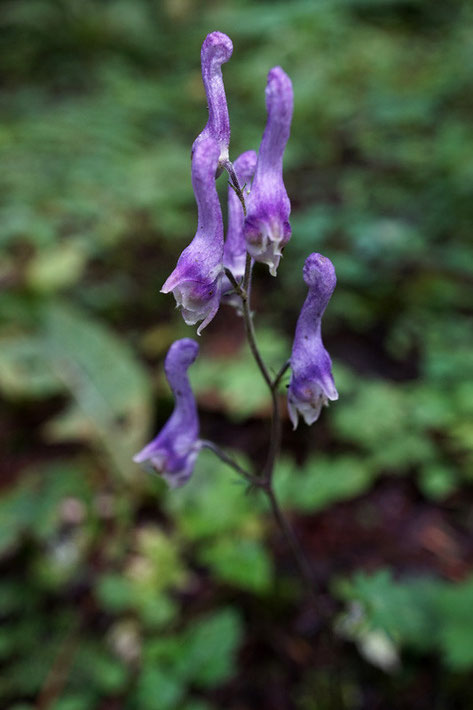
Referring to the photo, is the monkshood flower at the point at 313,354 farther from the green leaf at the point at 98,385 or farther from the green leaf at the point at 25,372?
the green leaf at the point at 25,372

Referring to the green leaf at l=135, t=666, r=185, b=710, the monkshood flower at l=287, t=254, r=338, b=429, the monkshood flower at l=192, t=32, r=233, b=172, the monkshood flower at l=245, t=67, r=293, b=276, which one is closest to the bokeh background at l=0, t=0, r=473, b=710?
the green leaf at l=135, t=666, r=185, b=710

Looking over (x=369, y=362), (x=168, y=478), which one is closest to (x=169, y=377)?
(x=168, y=478)

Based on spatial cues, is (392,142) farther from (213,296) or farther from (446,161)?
(213,296)

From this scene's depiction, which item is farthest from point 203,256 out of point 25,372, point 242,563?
point 25,372

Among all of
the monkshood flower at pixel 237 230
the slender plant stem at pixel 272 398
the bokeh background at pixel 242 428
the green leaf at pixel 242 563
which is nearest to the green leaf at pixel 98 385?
the bokeh background at pixel 242 428

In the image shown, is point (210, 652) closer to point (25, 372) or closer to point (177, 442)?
point (177, 442)

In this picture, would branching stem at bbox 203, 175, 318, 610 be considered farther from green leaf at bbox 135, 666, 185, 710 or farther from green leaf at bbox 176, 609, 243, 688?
green leaf at bbox 135, 666, 185, 710
